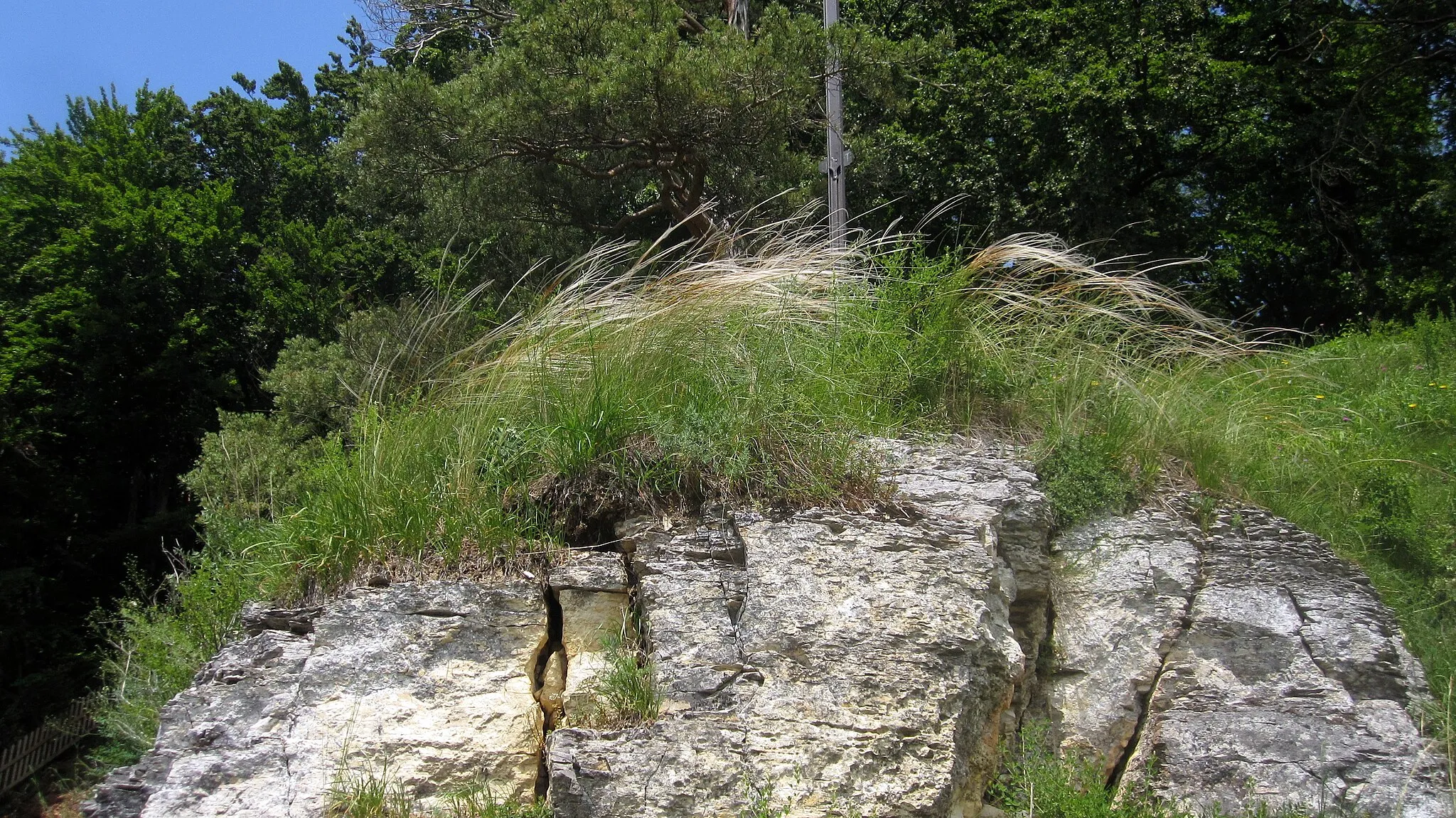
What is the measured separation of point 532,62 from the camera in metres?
8.62

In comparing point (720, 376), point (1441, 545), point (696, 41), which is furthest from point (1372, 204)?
point (720, 376)

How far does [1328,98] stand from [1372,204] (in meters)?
1.71

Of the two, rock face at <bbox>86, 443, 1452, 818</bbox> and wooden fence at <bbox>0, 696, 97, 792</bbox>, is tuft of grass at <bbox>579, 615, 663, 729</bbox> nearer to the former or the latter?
rock face at <bbox>86, 443, 1452, 818</bbox>

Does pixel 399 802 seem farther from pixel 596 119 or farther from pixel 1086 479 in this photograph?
pixel 596 119

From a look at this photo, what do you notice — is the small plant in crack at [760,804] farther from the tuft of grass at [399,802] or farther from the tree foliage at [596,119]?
the tree foliage at [596,119]

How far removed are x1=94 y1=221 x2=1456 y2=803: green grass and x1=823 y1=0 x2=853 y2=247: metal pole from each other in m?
0.81

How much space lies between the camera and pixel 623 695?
3697mm

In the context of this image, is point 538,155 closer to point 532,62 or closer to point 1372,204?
point 532,62

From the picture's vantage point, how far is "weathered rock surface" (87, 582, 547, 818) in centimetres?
353

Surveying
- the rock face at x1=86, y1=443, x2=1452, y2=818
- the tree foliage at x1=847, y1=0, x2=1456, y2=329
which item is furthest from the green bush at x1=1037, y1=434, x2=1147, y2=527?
the tree foliage at x1=847, y1=0, x2=1456, y2=329

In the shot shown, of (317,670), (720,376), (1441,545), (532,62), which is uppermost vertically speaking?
(532,62)

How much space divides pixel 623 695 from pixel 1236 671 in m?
2.55

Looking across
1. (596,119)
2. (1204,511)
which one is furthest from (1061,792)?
(596,119)

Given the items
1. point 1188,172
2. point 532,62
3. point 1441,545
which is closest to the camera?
point 1441,545
